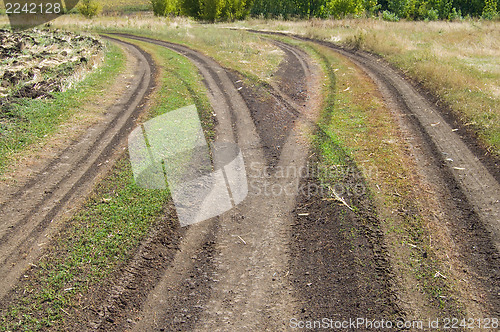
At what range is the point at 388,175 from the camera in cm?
809

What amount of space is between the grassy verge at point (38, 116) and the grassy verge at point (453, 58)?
1191 centimetres

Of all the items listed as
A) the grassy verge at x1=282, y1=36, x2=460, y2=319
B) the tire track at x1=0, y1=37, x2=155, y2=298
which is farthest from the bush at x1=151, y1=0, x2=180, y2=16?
the tire track at x1=0, y1=37, x2=155, y2=298

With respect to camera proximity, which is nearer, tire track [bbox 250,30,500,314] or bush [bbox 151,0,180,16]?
tire track [bbox 250,30,500,314]

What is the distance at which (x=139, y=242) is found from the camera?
6.20 metres

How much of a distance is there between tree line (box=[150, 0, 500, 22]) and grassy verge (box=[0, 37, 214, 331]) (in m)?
38.3

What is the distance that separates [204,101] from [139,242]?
784cm

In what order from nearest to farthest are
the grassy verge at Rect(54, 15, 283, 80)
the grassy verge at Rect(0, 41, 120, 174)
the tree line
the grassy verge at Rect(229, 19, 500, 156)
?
the grassy verge at Rect(0, 41, 120, 174), the grassy verge at Rect(229, 19, 500, 156), the grassy verge at Rect(54, 15, 283, 80), the tree line

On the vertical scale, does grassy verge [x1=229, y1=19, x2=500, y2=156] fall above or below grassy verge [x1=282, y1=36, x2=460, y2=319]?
above

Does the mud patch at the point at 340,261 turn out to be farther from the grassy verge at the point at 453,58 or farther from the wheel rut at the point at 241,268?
the grassy verge at the point at 453,58

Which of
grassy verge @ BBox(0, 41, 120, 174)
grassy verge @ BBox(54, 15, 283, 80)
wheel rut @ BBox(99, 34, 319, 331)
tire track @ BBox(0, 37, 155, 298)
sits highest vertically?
grassy verge @ BBox(54, 15, 283, 80)

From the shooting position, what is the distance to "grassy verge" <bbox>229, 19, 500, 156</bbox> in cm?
1135

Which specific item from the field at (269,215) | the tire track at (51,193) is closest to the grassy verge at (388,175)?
the field at (269,215)

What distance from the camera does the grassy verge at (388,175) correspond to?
5082mm

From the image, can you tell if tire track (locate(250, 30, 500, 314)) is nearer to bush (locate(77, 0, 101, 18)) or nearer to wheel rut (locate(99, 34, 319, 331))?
wheel rut (locate(99, 34, 319, 331))
